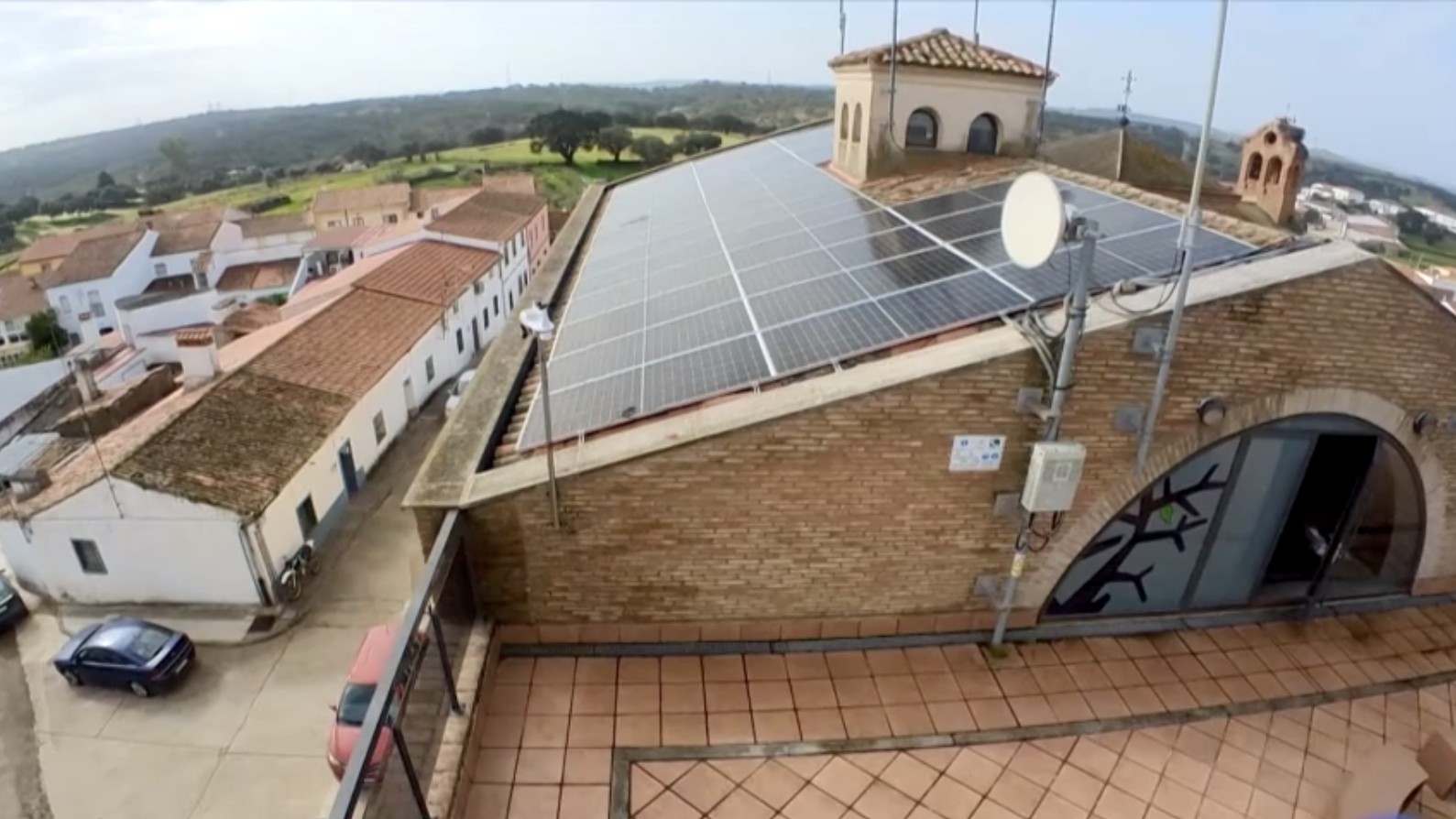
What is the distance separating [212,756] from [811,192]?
14811mm

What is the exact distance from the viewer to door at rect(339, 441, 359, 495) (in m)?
19.7

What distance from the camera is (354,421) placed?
20219mm

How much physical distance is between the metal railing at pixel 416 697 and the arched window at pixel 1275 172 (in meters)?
24.0

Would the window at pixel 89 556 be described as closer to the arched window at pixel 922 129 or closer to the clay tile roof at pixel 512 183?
the arched window at pixel 922 129

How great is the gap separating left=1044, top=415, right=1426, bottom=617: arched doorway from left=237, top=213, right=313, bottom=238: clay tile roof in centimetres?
6260

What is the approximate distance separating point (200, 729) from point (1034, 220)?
16438mm

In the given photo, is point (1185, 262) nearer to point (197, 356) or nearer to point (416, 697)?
point (416, 697)

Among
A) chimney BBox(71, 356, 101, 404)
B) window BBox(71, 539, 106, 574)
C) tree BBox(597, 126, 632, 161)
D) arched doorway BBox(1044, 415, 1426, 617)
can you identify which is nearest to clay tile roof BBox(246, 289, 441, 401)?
window BBox(71, 539, 106, 574)

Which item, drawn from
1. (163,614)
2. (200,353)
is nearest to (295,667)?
(163,614)

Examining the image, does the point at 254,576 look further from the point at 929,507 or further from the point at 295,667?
the point at 929,507

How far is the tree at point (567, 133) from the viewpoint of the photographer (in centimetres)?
8825

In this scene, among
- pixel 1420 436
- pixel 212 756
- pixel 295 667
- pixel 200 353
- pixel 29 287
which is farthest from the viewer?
pixel 29 287

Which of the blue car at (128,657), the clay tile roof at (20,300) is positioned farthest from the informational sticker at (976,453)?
the clay tile roof at (20,300)

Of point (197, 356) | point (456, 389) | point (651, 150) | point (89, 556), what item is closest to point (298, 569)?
point (89, 556)
